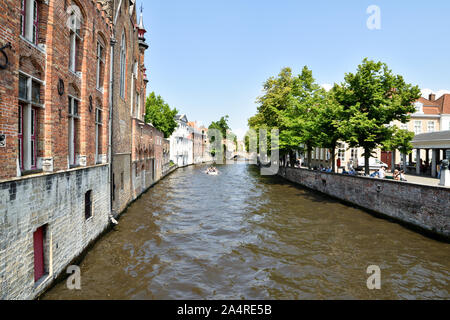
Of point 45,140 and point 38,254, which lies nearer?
point 38,254

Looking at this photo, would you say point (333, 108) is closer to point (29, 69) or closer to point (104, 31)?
point (104, 31)

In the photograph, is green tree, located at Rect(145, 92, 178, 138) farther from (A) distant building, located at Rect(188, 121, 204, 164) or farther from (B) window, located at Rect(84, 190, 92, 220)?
(B) window, located at Rect(84, 190, 92, 220)

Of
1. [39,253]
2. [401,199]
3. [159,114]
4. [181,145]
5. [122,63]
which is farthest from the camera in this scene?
[181,145]

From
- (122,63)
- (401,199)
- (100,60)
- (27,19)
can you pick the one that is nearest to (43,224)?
(27,19)

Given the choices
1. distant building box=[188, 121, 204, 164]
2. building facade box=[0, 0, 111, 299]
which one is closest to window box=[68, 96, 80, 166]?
building facade box=[0, 0, 111, 299]

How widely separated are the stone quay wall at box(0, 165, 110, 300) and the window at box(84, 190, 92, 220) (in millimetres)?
127

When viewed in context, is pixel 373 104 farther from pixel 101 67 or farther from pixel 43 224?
pixel 43 224

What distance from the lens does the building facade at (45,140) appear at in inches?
217

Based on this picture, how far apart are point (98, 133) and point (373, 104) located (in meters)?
16.9

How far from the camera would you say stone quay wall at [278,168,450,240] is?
12.2 meters

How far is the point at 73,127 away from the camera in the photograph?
956 cm

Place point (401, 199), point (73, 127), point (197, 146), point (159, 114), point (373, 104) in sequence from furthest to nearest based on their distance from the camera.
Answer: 1. point (197, 146)
2. point (159, 114)
3. point (373, 104)
4. point (401, 199)
5. point (73, 127)

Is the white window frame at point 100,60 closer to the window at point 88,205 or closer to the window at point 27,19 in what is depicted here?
the window at point 88,205

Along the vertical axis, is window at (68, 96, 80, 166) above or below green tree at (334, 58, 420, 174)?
below
